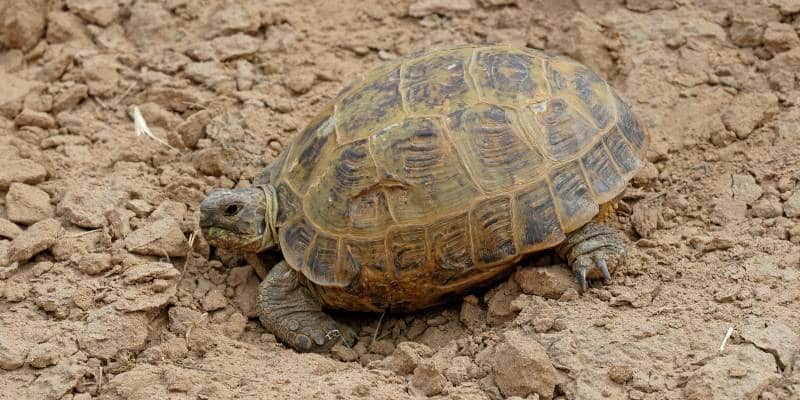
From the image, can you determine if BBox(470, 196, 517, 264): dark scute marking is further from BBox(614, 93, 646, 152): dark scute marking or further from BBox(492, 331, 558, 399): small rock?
BBox(614, 93, 646, 152): dark scute marking

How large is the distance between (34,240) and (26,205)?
1.43 ft

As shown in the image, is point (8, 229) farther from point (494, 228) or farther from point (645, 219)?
point (645, 219)

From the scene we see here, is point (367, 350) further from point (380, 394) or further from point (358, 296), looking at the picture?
point (380, 394)

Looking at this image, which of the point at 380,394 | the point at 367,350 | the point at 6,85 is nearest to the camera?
the point at 380,394

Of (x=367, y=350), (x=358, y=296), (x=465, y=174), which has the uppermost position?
(x=465, y=174)

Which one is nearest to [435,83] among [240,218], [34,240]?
[240,218]

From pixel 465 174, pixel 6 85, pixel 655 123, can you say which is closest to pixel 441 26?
pixel 655 123

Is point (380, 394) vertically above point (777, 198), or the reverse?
point (777, 198)

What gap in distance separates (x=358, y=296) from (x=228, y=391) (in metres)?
1.05

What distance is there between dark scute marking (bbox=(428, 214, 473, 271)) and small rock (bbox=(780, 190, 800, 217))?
79.0 inches

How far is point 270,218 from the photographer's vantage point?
541 cm

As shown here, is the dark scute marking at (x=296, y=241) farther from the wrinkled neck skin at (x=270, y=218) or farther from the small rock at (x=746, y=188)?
the small rock at (x=746, y=188)

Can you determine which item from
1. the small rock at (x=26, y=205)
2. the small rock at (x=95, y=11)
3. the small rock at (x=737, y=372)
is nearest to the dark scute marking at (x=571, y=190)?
the small rock at (x=737, y=372)

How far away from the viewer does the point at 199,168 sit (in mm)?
6176
